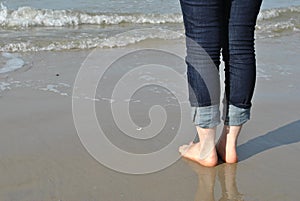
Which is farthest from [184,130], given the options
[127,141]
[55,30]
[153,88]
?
[55,30]

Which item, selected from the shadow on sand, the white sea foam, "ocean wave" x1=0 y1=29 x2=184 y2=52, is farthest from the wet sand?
"ocean wave" x1=0 y1=29 x2=184 y2=52

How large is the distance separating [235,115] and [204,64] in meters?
0.28

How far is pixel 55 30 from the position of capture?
5.90 metres

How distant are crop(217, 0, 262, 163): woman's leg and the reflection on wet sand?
0.08 metres

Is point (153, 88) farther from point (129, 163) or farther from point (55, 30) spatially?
point (55, 30)

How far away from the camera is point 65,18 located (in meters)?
6.39

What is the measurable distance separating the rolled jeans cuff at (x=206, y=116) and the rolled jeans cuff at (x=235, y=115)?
64mm

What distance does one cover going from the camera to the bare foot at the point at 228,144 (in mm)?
2172

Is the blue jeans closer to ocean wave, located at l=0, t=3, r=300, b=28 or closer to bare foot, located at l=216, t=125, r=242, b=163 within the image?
bare foot, located at l=216, t=125, r=242, b=163

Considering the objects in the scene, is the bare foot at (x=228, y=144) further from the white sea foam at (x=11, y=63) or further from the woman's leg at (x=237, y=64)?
the white sea foam at (x=11, y=63)

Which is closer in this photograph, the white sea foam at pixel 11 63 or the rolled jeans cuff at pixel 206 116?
the rolled jeans cuff at pixel 206 116

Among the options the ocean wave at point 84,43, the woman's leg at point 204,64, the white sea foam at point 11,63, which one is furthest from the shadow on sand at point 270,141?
the ocean wave at point 84,43

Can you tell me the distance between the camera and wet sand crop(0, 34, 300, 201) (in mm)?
1968

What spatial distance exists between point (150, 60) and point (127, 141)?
68.6 inches
